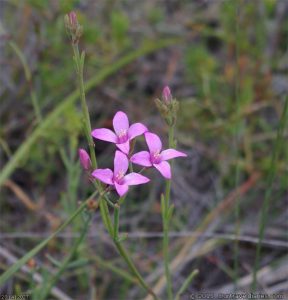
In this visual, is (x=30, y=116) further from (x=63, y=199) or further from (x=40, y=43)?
(x=63, y=199)

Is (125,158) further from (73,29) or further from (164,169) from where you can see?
(73,29)

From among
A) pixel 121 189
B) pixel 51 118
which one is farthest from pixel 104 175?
pixel 51 118

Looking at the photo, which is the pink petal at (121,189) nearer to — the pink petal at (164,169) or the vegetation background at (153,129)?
the pink petal at (164,169)

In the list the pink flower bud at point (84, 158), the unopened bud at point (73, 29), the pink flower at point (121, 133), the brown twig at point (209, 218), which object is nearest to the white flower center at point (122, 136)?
the pink flower at point (121, 133)

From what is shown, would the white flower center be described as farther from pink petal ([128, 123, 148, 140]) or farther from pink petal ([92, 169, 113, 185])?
pink petal ([92, 169, 113, 185])

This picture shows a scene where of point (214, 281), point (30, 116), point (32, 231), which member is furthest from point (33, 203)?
point (214, 281)

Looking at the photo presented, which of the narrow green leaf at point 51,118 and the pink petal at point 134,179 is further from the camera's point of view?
the narrow green leaf at point 51,118

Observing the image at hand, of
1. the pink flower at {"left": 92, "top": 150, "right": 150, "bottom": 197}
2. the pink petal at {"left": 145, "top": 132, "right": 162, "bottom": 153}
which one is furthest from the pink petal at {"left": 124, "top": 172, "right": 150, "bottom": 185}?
the pink petal at {"left": 145, "top": 132, "right": 162, "bottom": 153}
